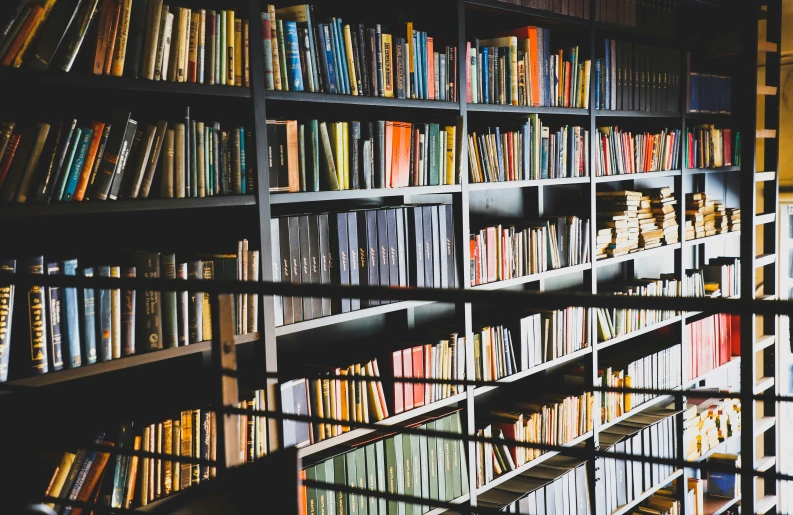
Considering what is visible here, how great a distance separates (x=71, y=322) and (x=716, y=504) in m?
3.95

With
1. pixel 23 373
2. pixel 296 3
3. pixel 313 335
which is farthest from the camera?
pixel 313 335

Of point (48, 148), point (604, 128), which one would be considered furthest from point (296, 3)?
point (604, 128)

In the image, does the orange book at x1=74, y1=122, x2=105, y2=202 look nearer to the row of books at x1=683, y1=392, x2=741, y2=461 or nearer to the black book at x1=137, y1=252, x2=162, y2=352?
the black book at x1=137, y1=252, x2=162, y2=352

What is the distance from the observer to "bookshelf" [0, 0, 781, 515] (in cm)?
195

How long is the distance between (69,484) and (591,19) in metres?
2.69

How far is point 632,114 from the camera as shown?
3645mm

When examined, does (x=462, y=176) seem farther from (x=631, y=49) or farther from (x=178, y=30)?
(x=631, y=49)

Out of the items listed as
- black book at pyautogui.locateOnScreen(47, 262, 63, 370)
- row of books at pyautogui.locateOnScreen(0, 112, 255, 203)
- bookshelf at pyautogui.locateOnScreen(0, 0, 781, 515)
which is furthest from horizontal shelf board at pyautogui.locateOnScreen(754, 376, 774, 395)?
black book at pyautogui.locateOnScreen(47, 262, 63, 370)

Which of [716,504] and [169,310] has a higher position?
[169,310]

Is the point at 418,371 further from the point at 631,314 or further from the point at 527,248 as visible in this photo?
the point at 631,314

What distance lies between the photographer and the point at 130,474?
6.14ft

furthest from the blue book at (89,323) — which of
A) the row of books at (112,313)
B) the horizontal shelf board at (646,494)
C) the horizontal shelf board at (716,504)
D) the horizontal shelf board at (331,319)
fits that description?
the horizontal shelf board at (716,504)

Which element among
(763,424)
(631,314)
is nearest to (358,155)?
(631,314)

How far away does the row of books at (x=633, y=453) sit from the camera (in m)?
3.54
